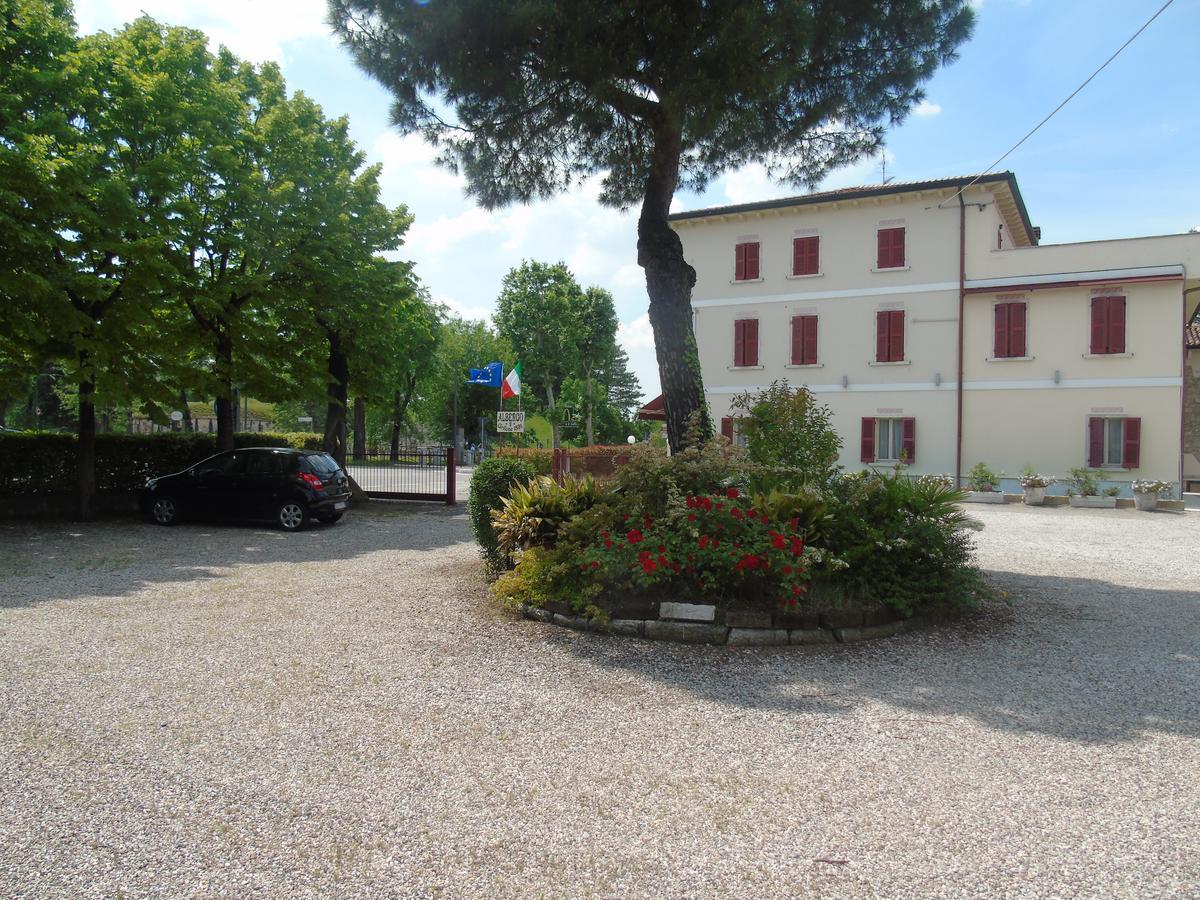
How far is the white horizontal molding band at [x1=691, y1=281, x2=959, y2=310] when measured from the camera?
967 inches

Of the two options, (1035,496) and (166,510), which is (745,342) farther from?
(166,510)

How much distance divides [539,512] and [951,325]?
20.8 meters

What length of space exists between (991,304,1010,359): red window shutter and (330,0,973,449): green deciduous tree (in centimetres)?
1557

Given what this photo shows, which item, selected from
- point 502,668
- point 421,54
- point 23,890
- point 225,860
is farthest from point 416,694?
point 421,54

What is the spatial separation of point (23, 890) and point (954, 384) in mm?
25597

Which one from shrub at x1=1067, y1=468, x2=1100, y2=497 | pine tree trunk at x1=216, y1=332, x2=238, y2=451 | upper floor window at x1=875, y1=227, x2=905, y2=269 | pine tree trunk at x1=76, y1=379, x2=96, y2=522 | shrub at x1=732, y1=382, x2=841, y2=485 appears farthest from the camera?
upper floor window at x1=875, y1=227, x2=905, y2=269

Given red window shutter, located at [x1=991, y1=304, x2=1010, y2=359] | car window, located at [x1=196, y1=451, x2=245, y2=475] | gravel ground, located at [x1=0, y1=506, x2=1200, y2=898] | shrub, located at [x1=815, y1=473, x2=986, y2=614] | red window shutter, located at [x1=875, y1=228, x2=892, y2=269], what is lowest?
gravel ground, located at [x1=0, y1=506, x2=1200, y2=898]

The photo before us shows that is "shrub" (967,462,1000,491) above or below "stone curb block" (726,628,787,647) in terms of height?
above

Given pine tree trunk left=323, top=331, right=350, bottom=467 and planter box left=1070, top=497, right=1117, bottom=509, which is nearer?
pine tree trunk left=323, top=331, right=350, bottom=467

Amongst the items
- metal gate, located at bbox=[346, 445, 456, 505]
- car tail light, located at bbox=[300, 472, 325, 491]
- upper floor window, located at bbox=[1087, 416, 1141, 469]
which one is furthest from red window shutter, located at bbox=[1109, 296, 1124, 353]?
car tail light, located at bbox=[300, 472, 325, 491]

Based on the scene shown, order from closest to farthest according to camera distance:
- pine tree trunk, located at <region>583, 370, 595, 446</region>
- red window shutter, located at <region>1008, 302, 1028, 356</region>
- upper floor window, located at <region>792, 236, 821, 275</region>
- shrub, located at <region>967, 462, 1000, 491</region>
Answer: shrub, located at <region>967, 462, 1000, 491</region> < red window shutter, located at <region>1008, 302, 1028, 356</region> < upper floor window, located at <region>792, 236, 821, 275</region> < pine tree trunk, located at <region>583, 370, 595, 446</region>

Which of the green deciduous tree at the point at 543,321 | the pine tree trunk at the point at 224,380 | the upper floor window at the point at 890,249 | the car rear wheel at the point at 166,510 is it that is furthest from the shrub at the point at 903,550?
the green deciduous tree at the point at 543,321

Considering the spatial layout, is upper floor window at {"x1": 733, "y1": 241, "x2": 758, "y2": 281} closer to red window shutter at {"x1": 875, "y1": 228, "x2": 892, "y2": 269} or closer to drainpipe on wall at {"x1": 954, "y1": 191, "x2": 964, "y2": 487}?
red window shutter at {"x1": 875, "y1": 228, "x2": 892, "y2": 269}

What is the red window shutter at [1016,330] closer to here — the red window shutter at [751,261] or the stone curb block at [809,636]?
the red window shutter at [751,261]
